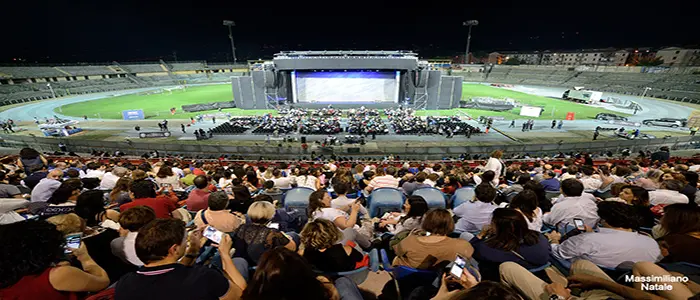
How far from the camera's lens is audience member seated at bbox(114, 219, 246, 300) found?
229 centimetres

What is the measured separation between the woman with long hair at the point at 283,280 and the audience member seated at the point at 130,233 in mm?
2021

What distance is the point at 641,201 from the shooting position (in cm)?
511

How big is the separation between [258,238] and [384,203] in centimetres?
→ 309

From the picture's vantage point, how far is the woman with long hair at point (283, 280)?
7.20 ft

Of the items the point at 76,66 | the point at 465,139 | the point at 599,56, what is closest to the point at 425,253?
the point at 465,139

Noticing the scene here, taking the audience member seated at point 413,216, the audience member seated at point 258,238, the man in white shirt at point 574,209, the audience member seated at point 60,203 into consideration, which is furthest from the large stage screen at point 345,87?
the audience member seated at point 258,238

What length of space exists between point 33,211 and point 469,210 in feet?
26.2

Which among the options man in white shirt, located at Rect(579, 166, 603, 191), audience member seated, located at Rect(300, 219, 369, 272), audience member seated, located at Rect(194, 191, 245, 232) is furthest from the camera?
man in white shirt, located at Rect(579, 166, 603, 191)

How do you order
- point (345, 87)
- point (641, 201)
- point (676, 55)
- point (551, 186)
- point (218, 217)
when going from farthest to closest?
point (676, 55)
point (345, 87)
point (551, 186)
point (641, 201)
point (218, 217)

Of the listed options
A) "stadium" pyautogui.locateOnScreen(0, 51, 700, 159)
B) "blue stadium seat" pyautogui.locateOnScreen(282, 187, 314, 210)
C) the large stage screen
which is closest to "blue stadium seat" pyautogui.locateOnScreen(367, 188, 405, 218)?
"blue stadium seat" pyautogui.locateOnScreen(282, 187, 314, 210)

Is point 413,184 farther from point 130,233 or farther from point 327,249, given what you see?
point 130,233

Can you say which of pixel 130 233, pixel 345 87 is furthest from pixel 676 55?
pixel 130 233

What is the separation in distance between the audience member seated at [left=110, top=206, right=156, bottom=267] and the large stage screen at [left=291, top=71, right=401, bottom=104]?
4002 cm

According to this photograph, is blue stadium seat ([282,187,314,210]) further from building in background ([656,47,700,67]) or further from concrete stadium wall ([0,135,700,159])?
building in background ([656,47,700,67])
